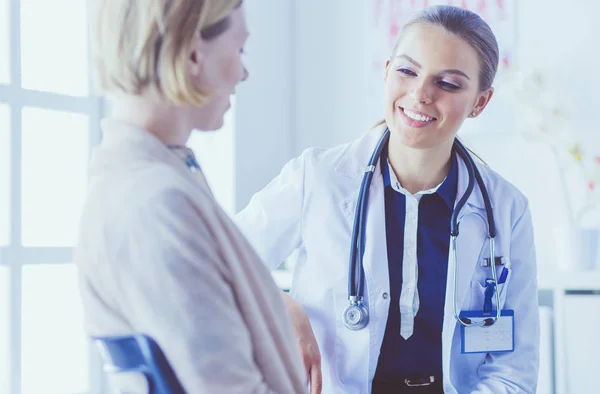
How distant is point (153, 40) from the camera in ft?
2.58

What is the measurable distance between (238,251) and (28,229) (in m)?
1.77

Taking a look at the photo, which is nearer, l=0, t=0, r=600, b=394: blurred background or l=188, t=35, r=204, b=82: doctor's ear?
l=188, t=35, r=204, b=82: doctor's ear

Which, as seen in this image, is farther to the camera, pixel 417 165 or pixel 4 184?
pixel 4 184

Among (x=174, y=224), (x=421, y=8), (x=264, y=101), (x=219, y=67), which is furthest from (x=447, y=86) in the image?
(x=264, y=101)

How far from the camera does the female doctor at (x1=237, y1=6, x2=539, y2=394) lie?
→ 63.8 inches

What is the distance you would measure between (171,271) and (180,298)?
3 centimetres

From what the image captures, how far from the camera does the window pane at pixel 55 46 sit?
2.45m

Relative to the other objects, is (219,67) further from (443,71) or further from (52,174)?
(52,174)

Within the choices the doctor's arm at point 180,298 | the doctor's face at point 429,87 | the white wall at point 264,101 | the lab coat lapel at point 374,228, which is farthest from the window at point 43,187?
the doctor's arm at point 180,298

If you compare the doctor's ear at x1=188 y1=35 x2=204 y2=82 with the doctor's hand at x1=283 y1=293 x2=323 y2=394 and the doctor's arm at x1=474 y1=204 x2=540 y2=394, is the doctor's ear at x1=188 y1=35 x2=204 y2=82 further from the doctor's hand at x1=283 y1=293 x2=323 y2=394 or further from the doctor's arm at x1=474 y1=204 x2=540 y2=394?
the doctor's arm at x1=474 y1=204 x2=540 y2=394

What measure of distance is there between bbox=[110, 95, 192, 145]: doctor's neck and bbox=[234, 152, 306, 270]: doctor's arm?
83 centimetres

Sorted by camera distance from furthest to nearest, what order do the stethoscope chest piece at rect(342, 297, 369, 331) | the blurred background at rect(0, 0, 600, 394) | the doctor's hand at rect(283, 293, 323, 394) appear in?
the blurred background at rect(0, 0, 600, 394) → the stethoscope chest piece at rect(342, 297, 369, 331) → the doctor's hand at rect(283, 293, 323, 394)

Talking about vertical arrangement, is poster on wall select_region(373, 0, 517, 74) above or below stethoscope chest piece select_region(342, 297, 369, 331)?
above

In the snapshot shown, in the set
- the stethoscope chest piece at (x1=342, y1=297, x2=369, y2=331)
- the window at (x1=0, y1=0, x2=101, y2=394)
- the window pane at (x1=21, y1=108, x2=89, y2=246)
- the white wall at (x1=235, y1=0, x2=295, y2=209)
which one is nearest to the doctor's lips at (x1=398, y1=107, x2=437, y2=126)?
the stethoscope chest piece at (x1=342, y1=297, x2=369, y2=331)
